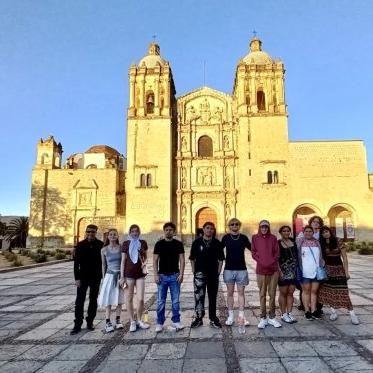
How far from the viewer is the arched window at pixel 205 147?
28047 mm

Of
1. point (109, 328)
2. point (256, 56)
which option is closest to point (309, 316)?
point (109, 328)

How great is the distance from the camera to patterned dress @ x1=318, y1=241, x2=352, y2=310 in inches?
205

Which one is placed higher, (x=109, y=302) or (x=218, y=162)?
(x=218, y=162)

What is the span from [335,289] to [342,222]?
24562 millimetres

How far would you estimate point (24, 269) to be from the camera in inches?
566

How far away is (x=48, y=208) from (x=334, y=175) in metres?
22.3

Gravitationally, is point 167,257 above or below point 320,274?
above

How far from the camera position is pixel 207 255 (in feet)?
16.8

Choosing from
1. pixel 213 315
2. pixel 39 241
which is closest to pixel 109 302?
pixel 213 315

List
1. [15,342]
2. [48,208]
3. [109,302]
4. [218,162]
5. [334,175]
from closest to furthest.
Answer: [15,342] → [109,302] → [334,175] → [218,162] → [48,208]

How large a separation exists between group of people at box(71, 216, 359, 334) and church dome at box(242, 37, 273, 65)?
82.1ft

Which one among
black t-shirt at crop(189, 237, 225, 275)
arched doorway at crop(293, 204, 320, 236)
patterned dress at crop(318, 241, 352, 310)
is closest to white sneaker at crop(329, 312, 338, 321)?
patterned dress at crop(318, 241, 352, 310)

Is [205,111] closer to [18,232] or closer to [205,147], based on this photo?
[205,147]

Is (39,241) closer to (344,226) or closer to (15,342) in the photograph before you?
(344,226)
